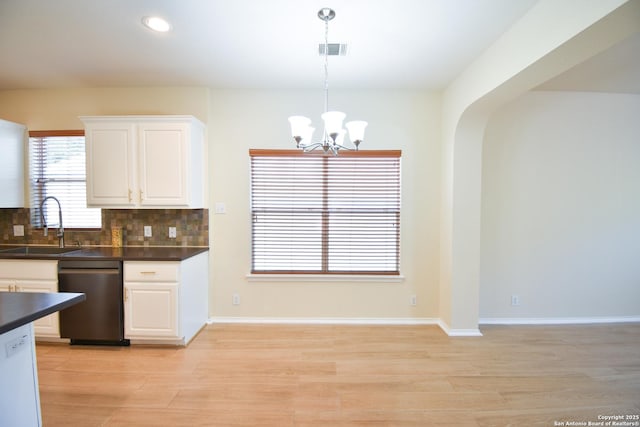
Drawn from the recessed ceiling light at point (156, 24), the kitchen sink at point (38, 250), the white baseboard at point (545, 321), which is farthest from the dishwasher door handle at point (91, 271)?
the white baseboard at point (545, 321)

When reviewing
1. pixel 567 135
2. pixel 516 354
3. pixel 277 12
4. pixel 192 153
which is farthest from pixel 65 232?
pixel 567 135

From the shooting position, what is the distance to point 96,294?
2656 mm

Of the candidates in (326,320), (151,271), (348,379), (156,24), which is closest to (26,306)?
(151,271)

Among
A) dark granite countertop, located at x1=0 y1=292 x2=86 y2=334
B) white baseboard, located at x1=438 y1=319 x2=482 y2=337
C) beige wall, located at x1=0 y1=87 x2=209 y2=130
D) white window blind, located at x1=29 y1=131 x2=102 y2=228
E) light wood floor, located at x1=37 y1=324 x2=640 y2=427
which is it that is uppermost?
beige wall, located at x1=0 y1=87 x2=209 y2=130

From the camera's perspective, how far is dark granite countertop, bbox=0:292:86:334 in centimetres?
120

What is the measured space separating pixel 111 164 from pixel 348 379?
307 cm

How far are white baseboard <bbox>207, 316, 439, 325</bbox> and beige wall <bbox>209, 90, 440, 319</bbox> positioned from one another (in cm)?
3

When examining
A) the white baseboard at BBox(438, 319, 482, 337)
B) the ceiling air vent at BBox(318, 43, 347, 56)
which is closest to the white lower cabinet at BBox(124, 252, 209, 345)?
the ceiling air vent at BBox(318, 43, 347, 56)

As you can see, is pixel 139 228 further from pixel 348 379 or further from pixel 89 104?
pixel 348 379

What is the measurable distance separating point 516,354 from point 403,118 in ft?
8.71

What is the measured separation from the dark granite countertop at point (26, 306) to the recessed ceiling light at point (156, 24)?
1.88 m

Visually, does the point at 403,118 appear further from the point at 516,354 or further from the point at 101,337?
the point at 101,337

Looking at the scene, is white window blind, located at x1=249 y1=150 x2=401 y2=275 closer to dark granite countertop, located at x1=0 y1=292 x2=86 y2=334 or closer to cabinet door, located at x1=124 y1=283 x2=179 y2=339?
cabinet door, located at x1=124 y1=283 x2=179 y2=339

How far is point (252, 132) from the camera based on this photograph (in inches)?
128
